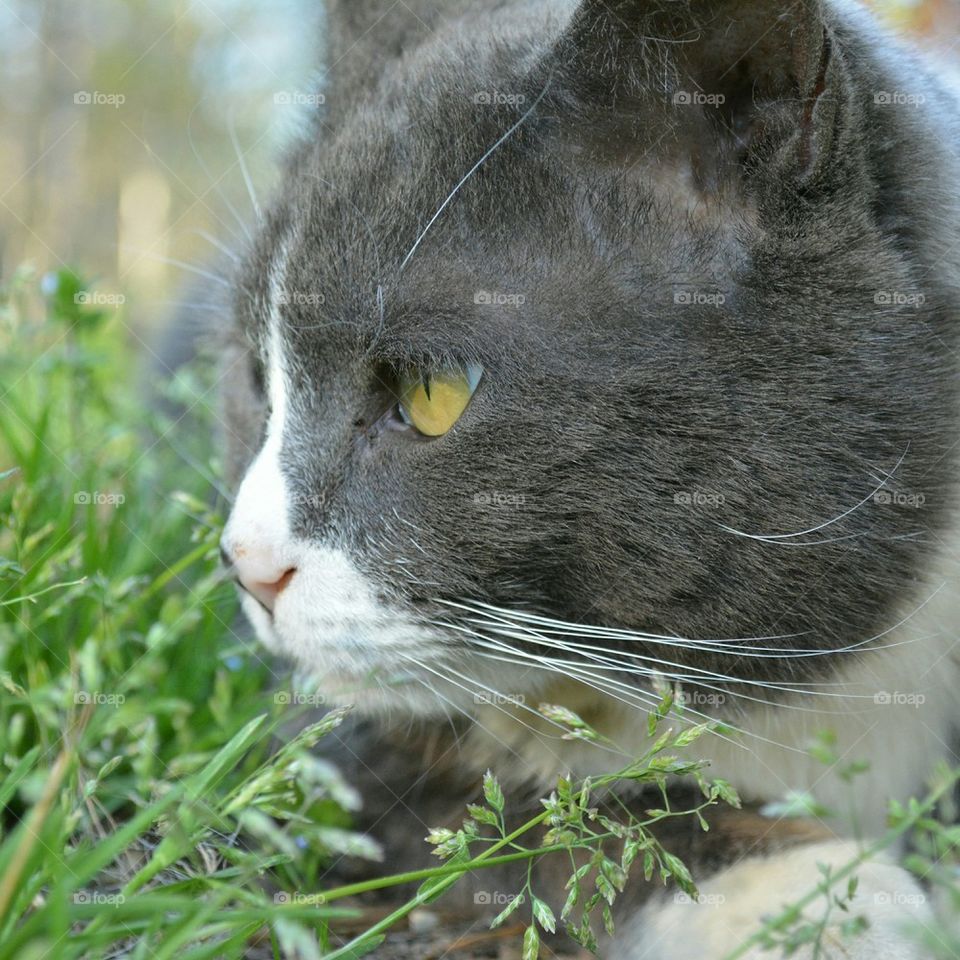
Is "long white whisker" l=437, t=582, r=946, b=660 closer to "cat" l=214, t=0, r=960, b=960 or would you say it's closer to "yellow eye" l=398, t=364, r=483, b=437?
"cat" l=214, t=0, r=960, b=960

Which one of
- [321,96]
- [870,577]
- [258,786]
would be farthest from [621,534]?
[321,96]

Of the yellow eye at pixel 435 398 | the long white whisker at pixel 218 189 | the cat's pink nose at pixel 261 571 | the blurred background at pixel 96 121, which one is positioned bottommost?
the blurred background at pixel 96 121

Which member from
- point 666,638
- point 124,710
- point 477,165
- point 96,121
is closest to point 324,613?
point 124,710

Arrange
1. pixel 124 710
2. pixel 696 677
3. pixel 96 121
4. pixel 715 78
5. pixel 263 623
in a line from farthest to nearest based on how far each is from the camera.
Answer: pixel 96 121
pixel 263 623
pixel 696 677
pixel 715 78
pixel 124 710

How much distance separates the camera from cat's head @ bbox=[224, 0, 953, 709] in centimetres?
129

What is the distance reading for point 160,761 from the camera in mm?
1529

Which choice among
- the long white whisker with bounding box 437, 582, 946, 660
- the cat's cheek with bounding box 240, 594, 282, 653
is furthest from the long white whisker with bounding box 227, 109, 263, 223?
the long white whisker with bounding box 437, 582, 946, 660

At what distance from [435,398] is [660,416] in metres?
0.32

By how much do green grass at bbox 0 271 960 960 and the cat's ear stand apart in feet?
2.37

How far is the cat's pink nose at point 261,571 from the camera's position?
139 centimetres

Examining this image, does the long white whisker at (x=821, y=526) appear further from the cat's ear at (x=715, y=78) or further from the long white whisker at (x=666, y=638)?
the cat's ear at (x=715, y=78)

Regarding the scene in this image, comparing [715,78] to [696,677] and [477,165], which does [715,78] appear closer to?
[477,165]

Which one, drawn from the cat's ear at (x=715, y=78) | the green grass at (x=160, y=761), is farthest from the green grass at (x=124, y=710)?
the cat's ear at (x=715, y=78)

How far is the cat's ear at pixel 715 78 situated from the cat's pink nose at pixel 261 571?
0.75 metres
